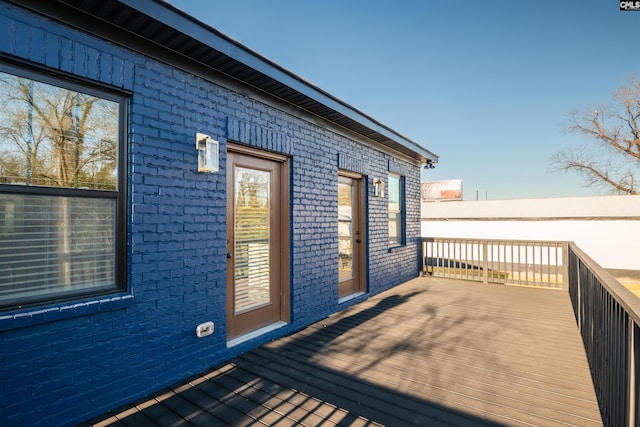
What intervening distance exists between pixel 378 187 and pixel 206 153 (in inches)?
146

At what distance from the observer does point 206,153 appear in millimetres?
2877

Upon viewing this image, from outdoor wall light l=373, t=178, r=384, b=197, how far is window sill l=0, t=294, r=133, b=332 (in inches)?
172

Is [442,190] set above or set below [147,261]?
above

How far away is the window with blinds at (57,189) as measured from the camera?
6.40 feet

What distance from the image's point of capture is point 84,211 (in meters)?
2.26

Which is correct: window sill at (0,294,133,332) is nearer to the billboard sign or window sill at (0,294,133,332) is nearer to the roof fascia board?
the roof fascia board

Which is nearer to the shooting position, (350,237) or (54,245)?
(54,245)

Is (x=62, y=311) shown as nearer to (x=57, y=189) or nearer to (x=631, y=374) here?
(x=57, y=189)

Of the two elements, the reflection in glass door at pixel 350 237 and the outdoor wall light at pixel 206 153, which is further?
the reflection in glass door at pixel 350 237

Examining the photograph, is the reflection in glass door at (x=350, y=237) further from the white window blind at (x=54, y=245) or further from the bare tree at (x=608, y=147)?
the bare tree at (x=608, y=147)

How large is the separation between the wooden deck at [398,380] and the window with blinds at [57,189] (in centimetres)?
105

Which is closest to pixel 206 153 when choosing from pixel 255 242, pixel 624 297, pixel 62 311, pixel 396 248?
pixel 255 242

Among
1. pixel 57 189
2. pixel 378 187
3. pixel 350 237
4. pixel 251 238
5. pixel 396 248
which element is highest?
pixel 378 187

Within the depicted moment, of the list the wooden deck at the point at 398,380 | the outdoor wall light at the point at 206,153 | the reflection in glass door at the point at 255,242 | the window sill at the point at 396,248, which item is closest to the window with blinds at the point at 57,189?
the outdoor wall light at the point at 206,153
